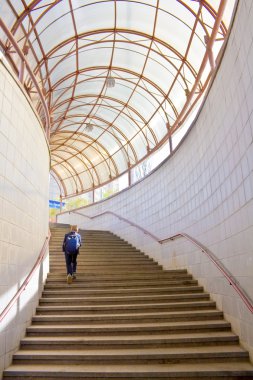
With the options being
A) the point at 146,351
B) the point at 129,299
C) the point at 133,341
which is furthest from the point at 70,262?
the point at 146,351

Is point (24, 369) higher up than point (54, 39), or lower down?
lower down

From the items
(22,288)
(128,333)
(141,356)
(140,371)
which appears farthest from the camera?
(128,333)

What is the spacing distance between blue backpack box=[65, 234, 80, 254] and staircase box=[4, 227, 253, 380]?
0.55 metres

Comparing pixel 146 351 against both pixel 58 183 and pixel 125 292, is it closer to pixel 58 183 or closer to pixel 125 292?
pixel 125 292

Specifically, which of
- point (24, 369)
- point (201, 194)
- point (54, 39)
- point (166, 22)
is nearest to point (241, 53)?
point (201, 194)

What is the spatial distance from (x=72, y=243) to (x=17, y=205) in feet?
8.13

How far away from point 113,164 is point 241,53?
11.2m

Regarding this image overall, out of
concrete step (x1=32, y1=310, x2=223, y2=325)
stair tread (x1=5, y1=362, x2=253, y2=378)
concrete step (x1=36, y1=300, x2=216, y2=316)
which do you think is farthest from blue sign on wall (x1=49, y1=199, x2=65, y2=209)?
stair tread (x1=5, y1=362, x2=253, y2=378)

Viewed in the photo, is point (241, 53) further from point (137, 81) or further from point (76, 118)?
point (76, 118)

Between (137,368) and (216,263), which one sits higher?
(216,263)

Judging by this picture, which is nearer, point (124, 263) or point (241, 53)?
point (241, 53)

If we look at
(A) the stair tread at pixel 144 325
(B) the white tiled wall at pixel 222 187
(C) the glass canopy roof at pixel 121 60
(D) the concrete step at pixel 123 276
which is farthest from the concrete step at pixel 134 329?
(C) the glass canopy roof at pixel 121 60

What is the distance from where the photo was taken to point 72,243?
264 inches

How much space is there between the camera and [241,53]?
12.5 feet
